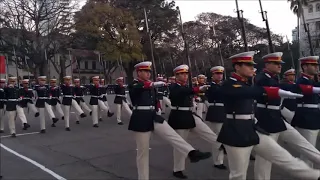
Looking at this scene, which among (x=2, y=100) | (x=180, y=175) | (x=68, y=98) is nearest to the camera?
(x=180, y=175)

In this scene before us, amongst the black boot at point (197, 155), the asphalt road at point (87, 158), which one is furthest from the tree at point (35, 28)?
the black boot at point (197, 155)

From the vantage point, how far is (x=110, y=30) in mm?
41500

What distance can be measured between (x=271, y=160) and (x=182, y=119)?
7.24ft

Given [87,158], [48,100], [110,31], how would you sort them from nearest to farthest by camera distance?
1. [87,158]
2. [48,100]
3. [110,31]

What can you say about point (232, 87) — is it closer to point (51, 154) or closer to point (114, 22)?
point (51, 154)

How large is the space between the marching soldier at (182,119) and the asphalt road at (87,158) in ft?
1.16

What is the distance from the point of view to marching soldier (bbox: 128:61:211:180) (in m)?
5.47

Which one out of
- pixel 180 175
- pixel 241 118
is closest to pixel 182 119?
pixel 180 175

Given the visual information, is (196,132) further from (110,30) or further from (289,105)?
(110,30)

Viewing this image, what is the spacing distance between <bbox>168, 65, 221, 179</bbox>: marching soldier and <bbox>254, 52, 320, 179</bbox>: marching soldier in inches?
43.7

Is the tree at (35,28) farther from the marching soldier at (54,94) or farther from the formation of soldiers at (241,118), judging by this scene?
the formation of soldiers at (241,118)

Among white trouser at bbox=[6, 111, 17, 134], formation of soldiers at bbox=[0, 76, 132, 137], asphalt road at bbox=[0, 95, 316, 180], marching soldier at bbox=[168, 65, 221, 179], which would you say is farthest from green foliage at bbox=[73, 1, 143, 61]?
marching soldier at bbox=[168, 65, 221, 179]

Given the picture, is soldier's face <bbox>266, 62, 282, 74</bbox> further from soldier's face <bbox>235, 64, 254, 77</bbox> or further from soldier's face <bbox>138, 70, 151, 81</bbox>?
soldier's face <bbox>138, 70, 151, 81</bbox>

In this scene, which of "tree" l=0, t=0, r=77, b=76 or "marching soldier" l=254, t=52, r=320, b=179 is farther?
"tree" l=0, t=0, r=77, b=76
